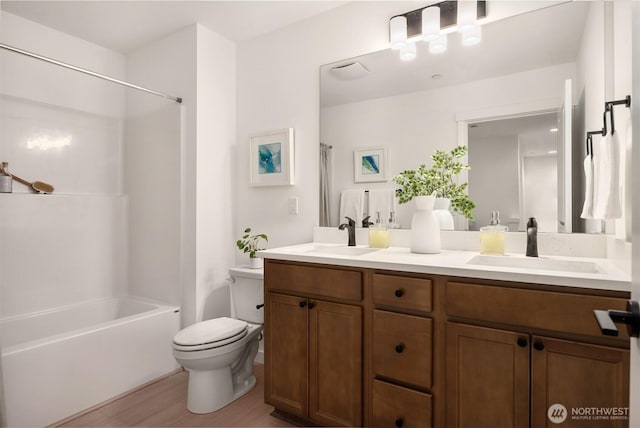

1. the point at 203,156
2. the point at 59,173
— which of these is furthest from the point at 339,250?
the point at 59,173

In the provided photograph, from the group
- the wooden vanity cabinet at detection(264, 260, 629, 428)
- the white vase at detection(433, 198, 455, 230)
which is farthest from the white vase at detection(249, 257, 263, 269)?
the white vase at detection(433, 198, 455, 230)

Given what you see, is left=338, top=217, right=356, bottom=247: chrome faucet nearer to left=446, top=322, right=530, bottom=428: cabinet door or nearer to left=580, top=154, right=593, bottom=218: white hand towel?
left=446, top=322, right=530, bottom=428: cabinet door

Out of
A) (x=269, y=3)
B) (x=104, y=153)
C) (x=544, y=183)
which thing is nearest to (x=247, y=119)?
(x=269, y=3)

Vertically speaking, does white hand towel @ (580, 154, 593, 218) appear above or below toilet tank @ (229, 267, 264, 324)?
above

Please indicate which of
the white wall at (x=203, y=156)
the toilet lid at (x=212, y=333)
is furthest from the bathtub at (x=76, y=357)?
the toilet lid at (x=212, y=333)

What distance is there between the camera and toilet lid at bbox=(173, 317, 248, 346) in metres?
1.84

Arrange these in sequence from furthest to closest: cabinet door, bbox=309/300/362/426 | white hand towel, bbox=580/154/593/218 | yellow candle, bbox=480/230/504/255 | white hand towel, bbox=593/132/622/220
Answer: yellow candle, bbox=480/230/504/255 < cabinet door, bbox=309/300/362/426 < white hand towel, bbox=580/154/593/218 < white hand towel, bbox=593/132/622/220

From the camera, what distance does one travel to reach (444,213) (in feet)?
6.17

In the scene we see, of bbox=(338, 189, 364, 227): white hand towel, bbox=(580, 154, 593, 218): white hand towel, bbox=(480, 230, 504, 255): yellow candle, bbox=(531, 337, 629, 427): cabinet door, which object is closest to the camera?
bbox=(531, 337, 629, 427): cabinet door

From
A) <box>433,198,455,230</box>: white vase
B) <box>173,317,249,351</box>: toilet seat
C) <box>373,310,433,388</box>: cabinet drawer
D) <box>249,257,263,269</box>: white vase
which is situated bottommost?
<box>173,317,249,351</box>: toilet seat

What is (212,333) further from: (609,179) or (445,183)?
(609,179)

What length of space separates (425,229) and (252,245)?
4.48 feet

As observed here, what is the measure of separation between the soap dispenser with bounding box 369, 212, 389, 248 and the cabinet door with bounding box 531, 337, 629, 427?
0.92 m

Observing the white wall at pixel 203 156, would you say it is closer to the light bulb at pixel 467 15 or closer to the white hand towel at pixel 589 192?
the light bulb at pixel 467 15
